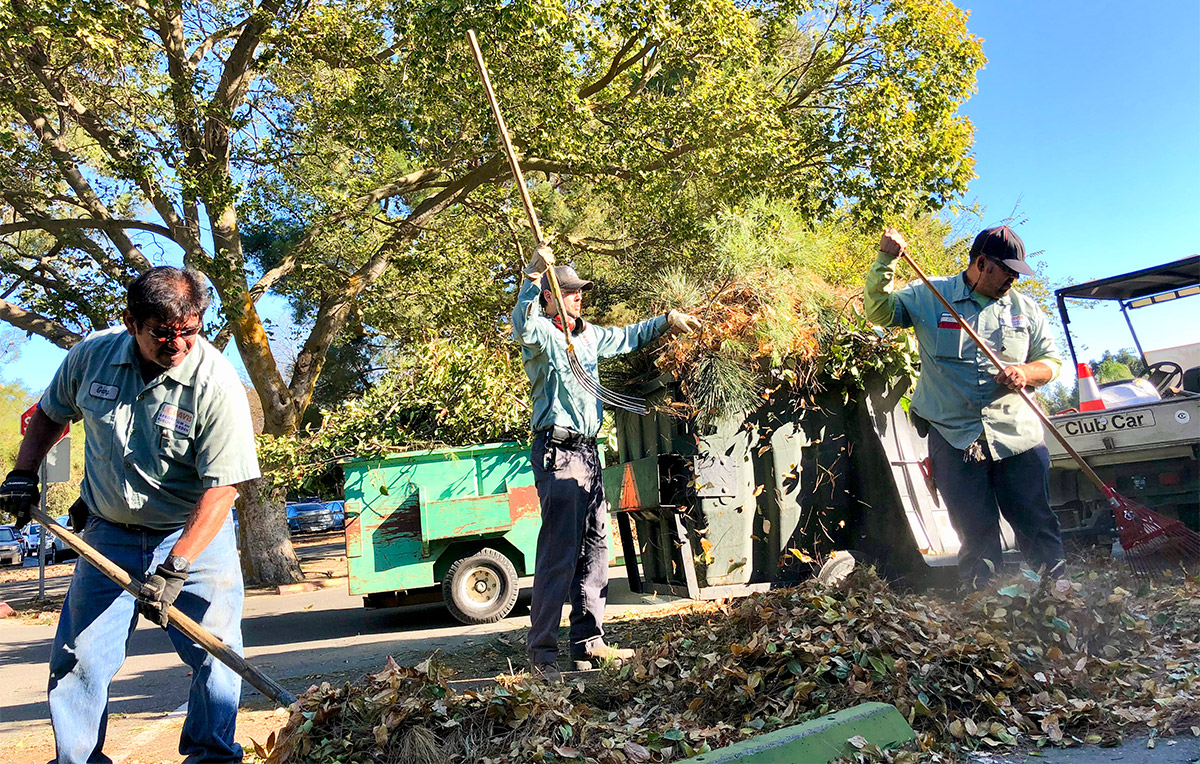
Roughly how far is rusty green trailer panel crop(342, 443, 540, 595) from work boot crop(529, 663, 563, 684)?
3145 millimetres

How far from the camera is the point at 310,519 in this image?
30.4 meters

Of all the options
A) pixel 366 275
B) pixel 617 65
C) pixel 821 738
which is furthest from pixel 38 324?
pixel 821 738

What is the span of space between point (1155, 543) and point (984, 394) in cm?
135

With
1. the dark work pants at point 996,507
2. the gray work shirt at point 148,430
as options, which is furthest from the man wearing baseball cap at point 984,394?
the gray work shirt at point 148,430

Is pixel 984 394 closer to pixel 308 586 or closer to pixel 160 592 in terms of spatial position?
pixel 160 592

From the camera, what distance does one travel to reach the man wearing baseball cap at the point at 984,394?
4.34 metres

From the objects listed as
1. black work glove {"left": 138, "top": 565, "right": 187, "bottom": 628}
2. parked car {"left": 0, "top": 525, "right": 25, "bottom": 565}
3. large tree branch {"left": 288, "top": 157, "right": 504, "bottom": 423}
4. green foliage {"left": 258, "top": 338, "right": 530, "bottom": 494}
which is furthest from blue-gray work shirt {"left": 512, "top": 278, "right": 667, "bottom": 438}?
parked car {"left": 0, "top": 525, "right": 25, "bottom": 565}

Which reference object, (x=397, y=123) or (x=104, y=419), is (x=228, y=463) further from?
(x=397, y=123)

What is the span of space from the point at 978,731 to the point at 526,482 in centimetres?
510

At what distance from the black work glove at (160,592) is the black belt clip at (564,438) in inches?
75.4

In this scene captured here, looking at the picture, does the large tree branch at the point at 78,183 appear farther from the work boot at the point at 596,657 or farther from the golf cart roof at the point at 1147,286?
the golf cart roof at the point at 1147,286

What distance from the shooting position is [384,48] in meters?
11.5

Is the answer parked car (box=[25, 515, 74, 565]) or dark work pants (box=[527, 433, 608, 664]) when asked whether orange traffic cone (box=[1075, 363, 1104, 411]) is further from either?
parked car (box=[25, 515, 74, 565])

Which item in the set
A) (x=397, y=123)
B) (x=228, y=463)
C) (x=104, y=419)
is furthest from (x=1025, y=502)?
(x=397, y=123)
